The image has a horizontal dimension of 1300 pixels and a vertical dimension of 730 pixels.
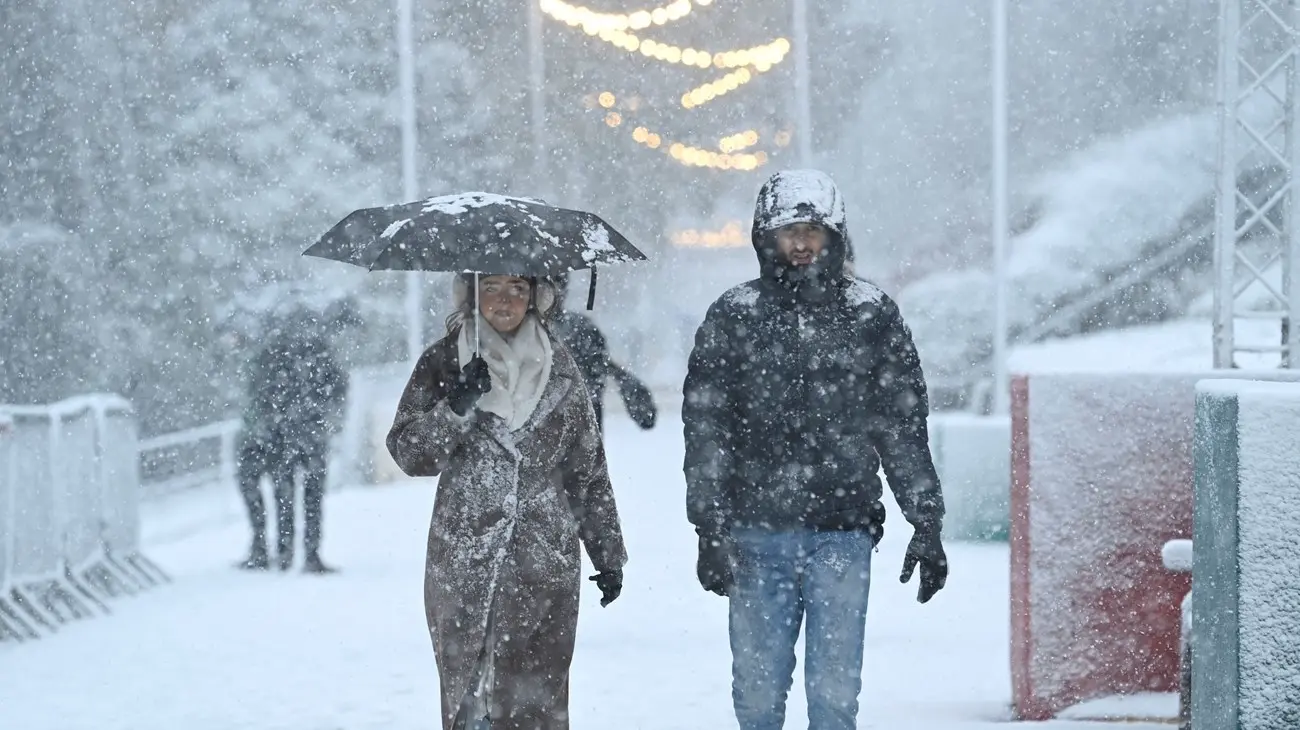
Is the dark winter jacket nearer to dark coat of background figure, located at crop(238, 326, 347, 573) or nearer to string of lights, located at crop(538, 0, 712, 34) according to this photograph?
dark coat of background figure, located at crop(238, 326, 347, 573)

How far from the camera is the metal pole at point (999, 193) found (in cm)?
1753

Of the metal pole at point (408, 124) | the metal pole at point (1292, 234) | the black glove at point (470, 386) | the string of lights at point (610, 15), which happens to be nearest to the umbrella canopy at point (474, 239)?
the black glove at point (470, 386)

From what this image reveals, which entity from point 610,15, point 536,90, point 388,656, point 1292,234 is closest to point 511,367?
point 388,656

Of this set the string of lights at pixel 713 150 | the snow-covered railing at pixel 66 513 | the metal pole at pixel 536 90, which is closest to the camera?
the snow-covered railing at pixel 66 513

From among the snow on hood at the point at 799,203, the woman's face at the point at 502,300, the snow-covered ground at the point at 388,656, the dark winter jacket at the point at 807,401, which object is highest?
the snow on hood at the point at 799,203

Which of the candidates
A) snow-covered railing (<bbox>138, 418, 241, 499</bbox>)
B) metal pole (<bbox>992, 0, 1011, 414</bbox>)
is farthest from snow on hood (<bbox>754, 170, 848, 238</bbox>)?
metal pole (<bbox>992, 0, 1011, 414</bbox>)

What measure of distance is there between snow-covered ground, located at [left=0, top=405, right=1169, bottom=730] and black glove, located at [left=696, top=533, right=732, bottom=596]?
207 cm

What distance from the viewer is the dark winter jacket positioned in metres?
4.37

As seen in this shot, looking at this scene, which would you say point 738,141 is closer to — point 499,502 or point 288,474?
point 288,474

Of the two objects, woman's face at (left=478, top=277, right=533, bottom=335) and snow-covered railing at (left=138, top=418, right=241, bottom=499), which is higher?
woman's face at (left=478, top=277, right=533, bottom=335)

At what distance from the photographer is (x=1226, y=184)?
8344 mm

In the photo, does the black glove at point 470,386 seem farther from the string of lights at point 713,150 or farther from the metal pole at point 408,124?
the string of lights at point 713,150

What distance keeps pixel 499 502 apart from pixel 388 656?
12.4 feet

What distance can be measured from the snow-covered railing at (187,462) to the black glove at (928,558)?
1035cm
